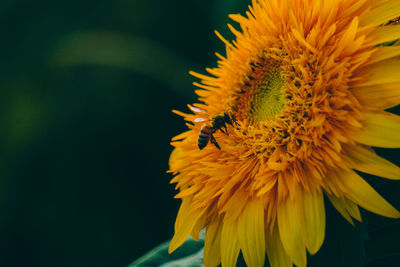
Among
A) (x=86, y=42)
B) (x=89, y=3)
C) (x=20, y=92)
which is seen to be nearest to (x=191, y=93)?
(x=86, y=42)

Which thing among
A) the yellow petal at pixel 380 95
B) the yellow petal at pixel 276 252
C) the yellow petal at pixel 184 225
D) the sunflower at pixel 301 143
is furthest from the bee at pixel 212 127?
the yellow petal at pixel 380 95

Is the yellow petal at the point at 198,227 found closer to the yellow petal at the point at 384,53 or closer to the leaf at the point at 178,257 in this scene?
the leaf at the point at 178,257

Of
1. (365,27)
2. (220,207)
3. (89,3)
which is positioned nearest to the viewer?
(365,27)

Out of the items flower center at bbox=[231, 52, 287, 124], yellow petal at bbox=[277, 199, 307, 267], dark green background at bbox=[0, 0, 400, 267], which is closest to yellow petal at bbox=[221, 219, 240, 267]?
yellow petal at bbox=[277, 199, 307, 267]

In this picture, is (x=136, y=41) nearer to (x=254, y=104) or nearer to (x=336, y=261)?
(x=254, y=104)

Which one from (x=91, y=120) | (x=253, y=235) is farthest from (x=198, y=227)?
(x=91, y=120)

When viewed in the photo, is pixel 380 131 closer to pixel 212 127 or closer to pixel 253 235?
pixel 253 235
